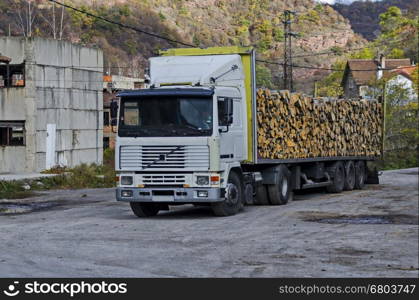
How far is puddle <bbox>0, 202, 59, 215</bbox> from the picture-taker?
948 inches

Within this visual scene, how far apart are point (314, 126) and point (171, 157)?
8.00 m

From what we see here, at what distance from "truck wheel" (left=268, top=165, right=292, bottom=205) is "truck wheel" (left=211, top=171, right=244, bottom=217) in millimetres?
2110

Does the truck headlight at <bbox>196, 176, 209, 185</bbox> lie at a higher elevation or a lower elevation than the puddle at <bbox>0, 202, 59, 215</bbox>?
higher

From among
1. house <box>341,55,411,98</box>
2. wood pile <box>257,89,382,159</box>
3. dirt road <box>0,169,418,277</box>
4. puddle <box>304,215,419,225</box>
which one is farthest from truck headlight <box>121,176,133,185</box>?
house <box>341,55,411,98</box>

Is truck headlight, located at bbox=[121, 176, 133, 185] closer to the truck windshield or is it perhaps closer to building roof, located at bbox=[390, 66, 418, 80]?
the truck windshield

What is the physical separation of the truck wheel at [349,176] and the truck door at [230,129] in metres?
8.89

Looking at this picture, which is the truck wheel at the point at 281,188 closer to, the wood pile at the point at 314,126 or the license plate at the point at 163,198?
the wood pile at the point at 314,126

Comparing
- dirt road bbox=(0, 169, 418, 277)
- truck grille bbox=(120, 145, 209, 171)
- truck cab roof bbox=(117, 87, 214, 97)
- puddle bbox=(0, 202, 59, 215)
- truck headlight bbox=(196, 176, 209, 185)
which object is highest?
truck cab roof bbox=(117, 87, 214, 97)

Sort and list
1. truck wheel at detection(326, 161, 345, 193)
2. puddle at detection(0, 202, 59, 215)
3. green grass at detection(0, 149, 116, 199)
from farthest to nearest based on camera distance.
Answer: green grass at detection(0, 149, 116, 199)
truck wheel at detection(326, 161, 345, 193)
puddle at detection(0, 202, 59, 215)

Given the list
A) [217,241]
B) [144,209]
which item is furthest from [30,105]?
[217,241]

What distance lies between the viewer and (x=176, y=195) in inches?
786

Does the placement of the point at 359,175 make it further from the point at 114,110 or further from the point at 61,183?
the point at 61,183

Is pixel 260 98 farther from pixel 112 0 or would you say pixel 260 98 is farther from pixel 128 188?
pixel 112 0

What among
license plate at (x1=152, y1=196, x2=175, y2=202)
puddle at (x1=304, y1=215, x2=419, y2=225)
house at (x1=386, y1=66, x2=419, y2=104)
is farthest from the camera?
house at (x1=386, y1=66, x2=419, y2=104)
